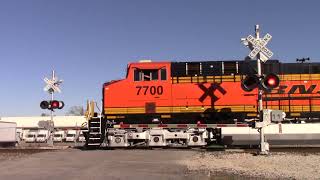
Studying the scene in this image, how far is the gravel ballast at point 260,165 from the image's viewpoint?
502 inches

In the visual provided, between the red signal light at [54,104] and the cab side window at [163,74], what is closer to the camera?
the cab side window at [163,74]

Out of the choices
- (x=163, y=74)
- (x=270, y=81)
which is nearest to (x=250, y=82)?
(x=270, y=81)

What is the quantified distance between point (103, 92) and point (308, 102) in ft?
34.3

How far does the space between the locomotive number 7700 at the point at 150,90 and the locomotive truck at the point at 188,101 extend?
0.17 ft

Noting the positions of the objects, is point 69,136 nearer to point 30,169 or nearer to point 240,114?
point 240,114

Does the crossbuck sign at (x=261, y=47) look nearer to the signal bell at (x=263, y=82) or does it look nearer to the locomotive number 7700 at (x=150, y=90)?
the signal bell at (x=263, y=82)

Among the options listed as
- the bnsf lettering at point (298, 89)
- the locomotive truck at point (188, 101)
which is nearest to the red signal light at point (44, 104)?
the locomotive truck at point (188, 101)

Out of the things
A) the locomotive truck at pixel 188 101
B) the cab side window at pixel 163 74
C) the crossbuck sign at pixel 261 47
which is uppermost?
the crossbuck sign at pixel 261 47

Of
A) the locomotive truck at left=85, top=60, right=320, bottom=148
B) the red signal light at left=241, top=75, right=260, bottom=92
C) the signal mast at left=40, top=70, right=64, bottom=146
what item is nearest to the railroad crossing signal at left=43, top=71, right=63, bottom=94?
the signal mast at left=40, top=70, right=64, bottom=146

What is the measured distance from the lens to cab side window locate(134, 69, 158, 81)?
23375 millimetres

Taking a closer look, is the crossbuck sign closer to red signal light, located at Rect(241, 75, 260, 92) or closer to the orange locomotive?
red signal light, located at Rect(241, 75, 260, 92)

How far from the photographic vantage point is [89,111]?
23.5 metres

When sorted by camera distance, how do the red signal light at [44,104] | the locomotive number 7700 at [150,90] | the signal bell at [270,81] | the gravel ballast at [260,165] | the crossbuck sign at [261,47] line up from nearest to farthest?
the gravel ballast at [260,165], the signal bell at [270,81], the crossbuck sign at [261,47], the locomotive number 7700 at [150,90], the red signal light at [44,104]

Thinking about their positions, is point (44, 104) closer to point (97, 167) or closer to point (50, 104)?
point (50, 104)
